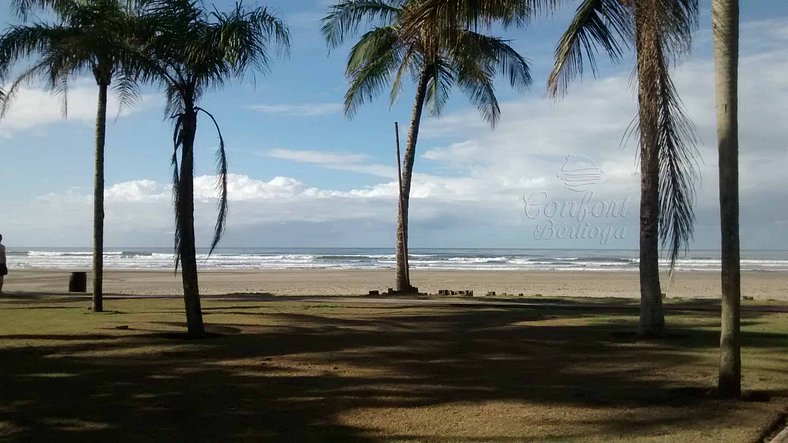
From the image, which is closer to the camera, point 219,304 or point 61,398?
point 61,398

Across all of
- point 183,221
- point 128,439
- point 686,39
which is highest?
point 686,39

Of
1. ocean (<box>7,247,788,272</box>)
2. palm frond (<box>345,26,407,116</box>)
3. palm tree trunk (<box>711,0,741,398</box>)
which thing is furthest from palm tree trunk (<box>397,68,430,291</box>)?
ocean (<box>7,247,788,272</box>)

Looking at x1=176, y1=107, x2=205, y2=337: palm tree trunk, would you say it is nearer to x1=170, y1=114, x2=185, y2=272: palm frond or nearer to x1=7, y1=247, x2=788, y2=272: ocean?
x1=170, y1=114, x2=185, y2=272: palm frond

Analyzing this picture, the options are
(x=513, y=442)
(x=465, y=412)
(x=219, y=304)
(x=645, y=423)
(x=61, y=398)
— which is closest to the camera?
(x=513, y=442)

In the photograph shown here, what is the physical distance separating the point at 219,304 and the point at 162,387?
966cm

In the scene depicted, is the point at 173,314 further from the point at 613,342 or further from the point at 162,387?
the point at 613,342

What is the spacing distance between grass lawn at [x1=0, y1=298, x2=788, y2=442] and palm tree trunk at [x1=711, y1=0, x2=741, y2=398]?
40 cm

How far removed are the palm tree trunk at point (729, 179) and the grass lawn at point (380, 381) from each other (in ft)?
1.31

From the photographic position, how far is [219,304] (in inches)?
656

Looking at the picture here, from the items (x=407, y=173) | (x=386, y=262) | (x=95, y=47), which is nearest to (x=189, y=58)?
(x=95, y=47)

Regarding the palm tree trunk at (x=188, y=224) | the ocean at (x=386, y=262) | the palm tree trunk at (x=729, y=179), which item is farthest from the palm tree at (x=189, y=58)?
the ocean at (x=386, y=262)

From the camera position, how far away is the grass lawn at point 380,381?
5.67 metres

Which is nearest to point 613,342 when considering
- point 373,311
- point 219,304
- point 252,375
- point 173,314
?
point 252,375

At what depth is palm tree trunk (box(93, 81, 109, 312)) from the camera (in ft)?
45.8
